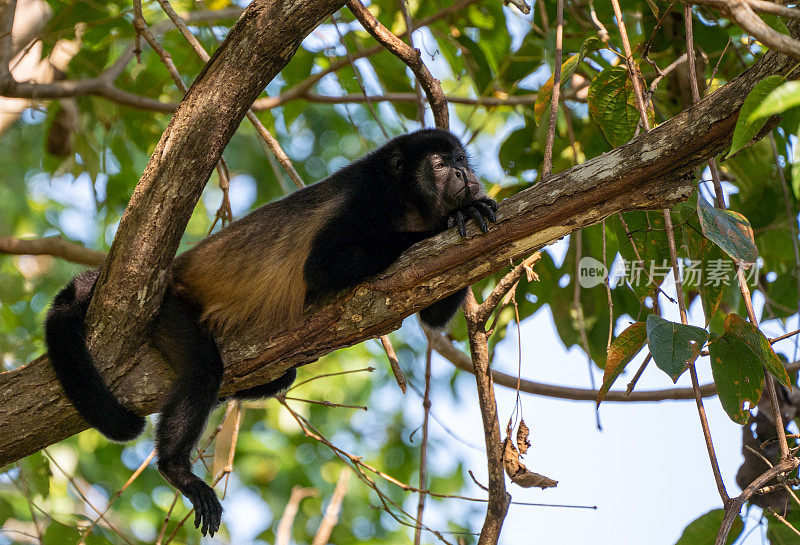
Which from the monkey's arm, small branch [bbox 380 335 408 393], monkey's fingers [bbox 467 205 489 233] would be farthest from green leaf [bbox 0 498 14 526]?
monkey's fingers [bbox 467 205 489 233]

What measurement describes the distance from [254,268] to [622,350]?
5.86ft

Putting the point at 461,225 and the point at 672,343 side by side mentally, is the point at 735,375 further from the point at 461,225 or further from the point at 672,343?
the point at 461,225

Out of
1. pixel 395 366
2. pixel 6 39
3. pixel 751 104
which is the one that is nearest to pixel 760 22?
pixel 751 104

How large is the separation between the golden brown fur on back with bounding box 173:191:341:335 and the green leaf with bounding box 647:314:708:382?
1548mm

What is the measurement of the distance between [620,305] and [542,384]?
0.73 metres

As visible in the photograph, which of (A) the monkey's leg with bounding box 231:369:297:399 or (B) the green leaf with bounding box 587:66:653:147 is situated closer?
(B) the green leaf with bounding box 587:66:653:147

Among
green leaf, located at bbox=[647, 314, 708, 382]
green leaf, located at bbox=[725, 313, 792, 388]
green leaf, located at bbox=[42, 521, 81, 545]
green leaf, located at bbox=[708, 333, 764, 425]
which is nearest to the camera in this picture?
green leaf, located at bbox=[647, 314, 708, 382]

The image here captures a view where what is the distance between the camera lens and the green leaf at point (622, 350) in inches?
104

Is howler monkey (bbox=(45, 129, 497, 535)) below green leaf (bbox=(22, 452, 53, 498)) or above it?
above

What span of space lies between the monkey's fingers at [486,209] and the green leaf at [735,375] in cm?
88

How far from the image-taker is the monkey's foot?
3146 millimetres

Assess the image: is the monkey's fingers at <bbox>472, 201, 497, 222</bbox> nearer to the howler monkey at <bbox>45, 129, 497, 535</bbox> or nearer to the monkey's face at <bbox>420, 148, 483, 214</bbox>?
the howler monkey at <bbox>45, 129, 497, 535</bbox>

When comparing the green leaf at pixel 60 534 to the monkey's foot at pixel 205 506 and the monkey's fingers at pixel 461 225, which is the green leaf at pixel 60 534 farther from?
the monkey's fingers at pixel 461 225

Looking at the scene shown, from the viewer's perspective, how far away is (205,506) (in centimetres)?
317
